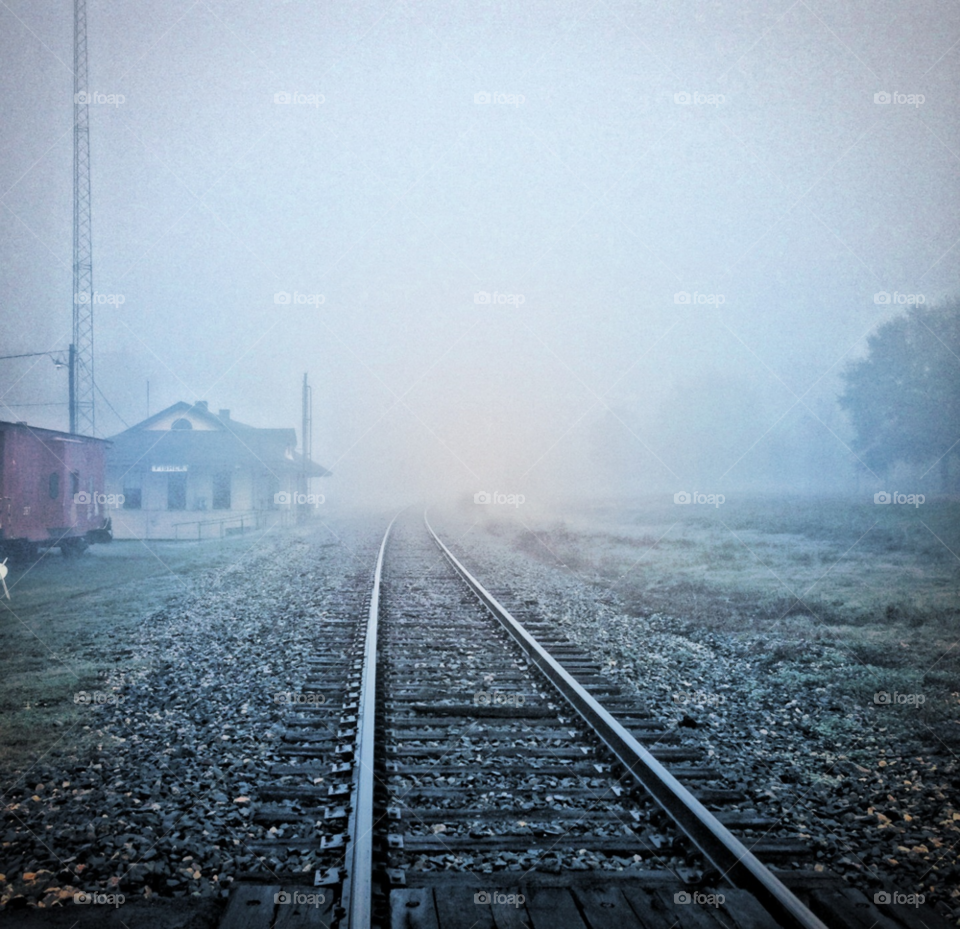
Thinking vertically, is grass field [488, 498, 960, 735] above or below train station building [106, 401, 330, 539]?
below

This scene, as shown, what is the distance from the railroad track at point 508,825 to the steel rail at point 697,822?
0.04ft

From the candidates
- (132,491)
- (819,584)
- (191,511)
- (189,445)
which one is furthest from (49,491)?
(819,584)

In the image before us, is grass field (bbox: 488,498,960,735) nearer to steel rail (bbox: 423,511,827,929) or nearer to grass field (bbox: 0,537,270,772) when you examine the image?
steel rail (bbox: 423,511,827,929)

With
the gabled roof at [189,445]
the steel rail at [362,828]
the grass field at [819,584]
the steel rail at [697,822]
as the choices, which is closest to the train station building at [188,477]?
the gabled roof at [189,445]

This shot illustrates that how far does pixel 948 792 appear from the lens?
4746 mm

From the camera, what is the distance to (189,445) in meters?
35.8

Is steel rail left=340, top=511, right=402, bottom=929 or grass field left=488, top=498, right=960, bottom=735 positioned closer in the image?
steel rail left=340, top=511, right=402, bottom=929

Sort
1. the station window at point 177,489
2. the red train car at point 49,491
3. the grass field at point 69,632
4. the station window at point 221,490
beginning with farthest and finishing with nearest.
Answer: the station window at point 221,490, the station window at point 177,489, the red train car at point 49,491, the grass field at point 69,632

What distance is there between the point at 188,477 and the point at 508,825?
33985mm

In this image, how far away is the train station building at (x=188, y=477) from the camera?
33031 mm

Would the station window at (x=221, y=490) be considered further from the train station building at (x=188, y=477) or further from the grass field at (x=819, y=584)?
the grass field at (x=819, y=584)

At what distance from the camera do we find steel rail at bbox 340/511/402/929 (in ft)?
10.3

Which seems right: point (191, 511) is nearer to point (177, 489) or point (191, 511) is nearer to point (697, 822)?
point (177, 489)

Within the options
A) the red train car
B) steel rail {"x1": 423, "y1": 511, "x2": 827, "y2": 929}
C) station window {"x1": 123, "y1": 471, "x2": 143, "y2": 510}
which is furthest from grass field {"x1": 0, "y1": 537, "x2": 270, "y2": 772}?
station window {"x1": 123, "y1": 471, "x2": 143, "y2": 510}
